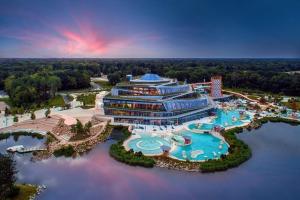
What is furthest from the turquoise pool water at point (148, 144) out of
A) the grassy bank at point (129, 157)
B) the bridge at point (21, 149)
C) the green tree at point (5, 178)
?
the green tree at point (5, 178)

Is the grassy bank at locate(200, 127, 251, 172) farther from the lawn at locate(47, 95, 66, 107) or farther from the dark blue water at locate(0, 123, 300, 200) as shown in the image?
the lawn at locate(47, 95, 66, 107)

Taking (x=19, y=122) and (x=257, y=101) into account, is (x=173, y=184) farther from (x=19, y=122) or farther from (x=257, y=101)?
(x=257, y=101)

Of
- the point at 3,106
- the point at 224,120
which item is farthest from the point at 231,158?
the point at 3,106

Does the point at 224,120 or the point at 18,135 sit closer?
the point at 18,135

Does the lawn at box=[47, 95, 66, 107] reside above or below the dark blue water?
above

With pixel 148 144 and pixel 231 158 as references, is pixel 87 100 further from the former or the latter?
pixel 231 158

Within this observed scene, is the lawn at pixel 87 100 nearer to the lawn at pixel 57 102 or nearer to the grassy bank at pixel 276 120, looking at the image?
the lawn at pixel 57 102

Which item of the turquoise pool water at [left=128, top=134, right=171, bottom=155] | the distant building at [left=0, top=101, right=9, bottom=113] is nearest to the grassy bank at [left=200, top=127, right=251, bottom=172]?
the turquoise pool water at [left=128, top=134, right=171, bottom=155]
